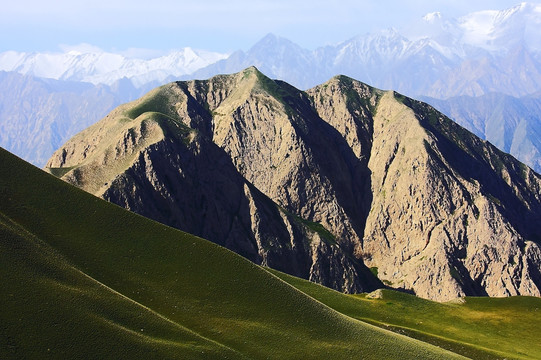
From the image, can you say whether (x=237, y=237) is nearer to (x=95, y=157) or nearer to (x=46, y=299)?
(x=95, y=157)

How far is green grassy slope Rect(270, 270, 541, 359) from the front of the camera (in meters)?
90.7

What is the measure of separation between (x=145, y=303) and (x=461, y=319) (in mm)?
61797

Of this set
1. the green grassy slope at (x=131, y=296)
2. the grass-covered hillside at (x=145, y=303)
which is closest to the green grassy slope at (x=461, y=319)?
the grass-covered hillside at (x=145, y=303)

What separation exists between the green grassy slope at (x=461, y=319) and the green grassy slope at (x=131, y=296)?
36.5 ft

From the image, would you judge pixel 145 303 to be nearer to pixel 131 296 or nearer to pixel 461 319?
pixel 131 296

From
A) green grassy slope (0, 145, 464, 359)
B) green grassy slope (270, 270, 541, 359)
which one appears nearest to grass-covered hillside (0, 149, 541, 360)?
green grassy slope (0, 145, 464, 359)

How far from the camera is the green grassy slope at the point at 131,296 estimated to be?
5816cm

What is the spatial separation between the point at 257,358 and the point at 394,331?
3376 cm

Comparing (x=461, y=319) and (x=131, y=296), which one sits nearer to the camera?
(x=131, y=296)

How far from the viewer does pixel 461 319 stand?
107 meters

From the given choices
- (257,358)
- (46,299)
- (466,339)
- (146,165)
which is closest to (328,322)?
(257,358)

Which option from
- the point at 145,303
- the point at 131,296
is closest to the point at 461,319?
the point at 145,303

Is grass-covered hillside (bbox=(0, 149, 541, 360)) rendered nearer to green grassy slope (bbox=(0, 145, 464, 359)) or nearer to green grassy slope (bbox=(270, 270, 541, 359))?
green grassy slope (bbox=(0, 145, 464, 359))

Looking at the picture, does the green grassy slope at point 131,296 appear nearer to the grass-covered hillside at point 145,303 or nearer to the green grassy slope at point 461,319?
the grass-covered hillside at point 145,303
